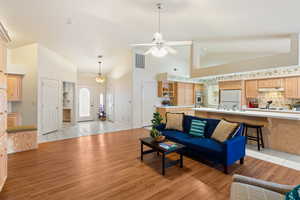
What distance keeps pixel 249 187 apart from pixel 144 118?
5689 mm

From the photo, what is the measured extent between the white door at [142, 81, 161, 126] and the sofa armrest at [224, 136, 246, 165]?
454cm

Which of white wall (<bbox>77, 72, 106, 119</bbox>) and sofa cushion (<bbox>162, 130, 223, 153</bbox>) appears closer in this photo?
sofa cushion (<bbox>162, 130, 223, 153</bbox>)

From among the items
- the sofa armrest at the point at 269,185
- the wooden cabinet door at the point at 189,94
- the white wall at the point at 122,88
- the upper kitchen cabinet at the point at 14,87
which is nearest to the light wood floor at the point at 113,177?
the sofa armrest at the point at 269,185

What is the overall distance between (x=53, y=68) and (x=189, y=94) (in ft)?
21.1

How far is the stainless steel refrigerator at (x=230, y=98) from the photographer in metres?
6.61

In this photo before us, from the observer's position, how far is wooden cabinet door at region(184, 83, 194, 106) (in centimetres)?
780

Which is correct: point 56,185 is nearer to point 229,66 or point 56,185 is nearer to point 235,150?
point 235,150

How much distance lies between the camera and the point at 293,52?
3.32m

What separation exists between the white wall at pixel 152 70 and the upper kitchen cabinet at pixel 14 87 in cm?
404

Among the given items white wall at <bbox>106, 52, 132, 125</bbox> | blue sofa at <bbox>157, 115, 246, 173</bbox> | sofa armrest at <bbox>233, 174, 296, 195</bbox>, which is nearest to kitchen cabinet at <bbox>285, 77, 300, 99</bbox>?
blue sofa at <bbox>157, 115, 246, 173</bbox>

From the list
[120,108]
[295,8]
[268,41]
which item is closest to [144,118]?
[120,108]

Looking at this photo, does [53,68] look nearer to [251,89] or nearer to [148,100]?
[148,100]

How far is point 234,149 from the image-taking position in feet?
9.00

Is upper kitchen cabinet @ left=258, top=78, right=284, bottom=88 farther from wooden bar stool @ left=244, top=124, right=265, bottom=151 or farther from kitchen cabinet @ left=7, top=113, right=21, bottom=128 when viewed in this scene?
kitchen cabinet @ left=7, top=113, right=21, bottom=128
